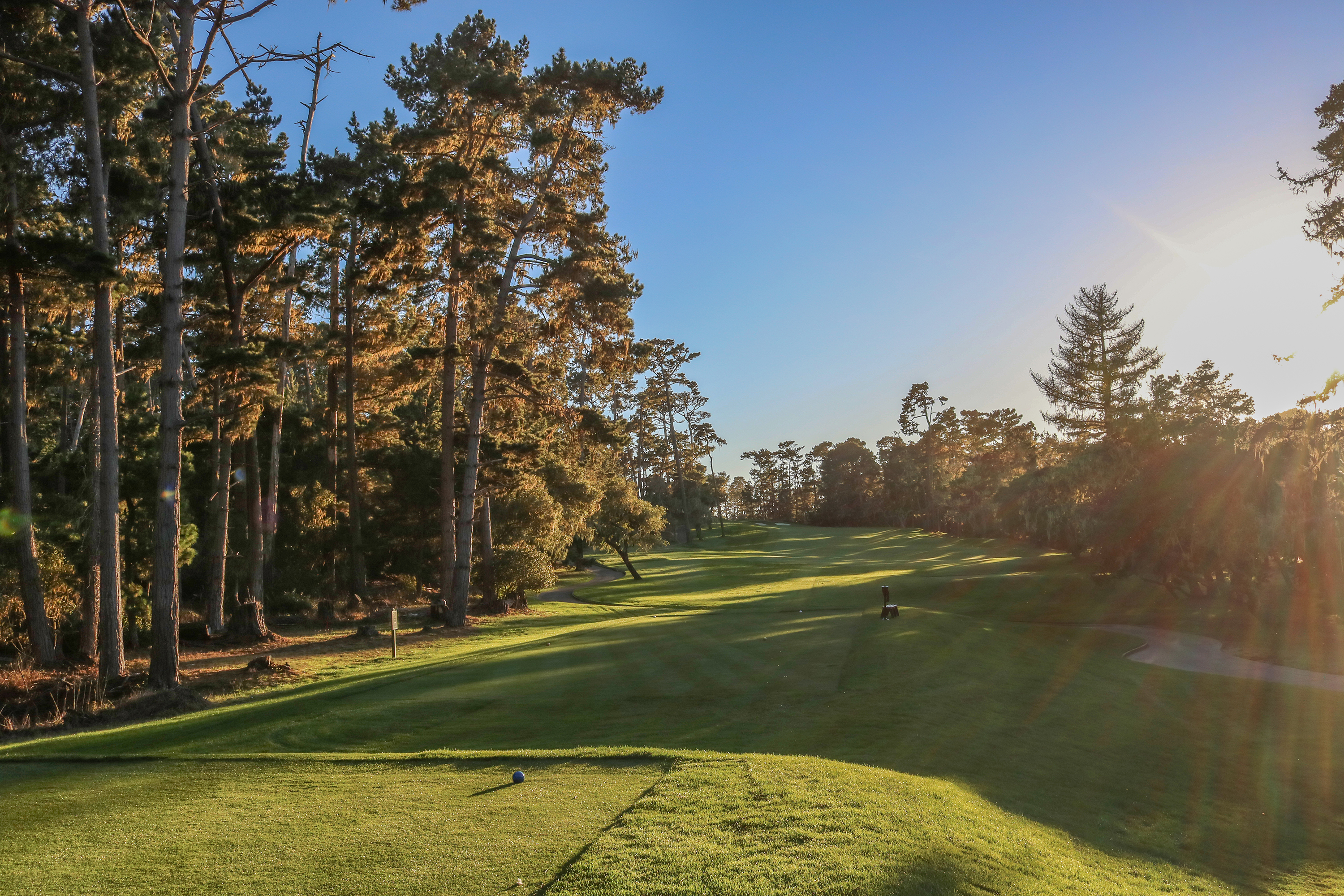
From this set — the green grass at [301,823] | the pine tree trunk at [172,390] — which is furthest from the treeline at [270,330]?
the green grass at [301,823]

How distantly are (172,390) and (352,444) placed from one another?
16.0 meters

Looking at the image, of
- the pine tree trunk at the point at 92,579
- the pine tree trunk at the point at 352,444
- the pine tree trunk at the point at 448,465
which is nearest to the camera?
the pine tree trunk at the point at 92,579

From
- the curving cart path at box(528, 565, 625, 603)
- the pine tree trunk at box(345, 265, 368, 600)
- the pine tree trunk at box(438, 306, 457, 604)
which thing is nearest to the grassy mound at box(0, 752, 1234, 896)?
the pine tree trunk at box(438, 306, 457, 604)

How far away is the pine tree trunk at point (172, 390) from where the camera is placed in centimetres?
1528

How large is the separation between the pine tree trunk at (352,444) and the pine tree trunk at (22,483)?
42.2 ft

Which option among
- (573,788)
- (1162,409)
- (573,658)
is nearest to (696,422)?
(1162,409)

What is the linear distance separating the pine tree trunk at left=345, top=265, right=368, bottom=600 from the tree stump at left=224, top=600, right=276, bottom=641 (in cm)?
697

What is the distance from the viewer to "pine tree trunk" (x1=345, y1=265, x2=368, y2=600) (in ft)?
101

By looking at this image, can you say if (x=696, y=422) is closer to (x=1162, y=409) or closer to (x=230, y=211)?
(x=1162, y=409)

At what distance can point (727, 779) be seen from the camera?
7004 millimetres

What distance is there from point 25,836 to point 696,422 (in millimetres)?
93970

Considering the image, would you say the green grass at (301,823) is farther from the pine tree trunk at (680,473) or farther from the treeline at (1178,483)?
the pine tree trunk at (680,473)

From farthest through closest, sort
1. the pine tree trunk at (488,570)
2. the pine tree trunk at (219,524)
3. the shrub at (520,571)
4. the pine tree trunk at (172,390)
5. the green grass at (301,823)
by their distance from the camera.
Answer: the shrub at (520,571) → the pine tree trunk at (488,570) → the pine tree trunk at (219,524) → the pine tree trunk at (172,390) → the green grass at (301,823)

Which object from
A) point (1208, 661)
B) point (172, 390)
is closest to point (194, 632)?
point (172, 390)
